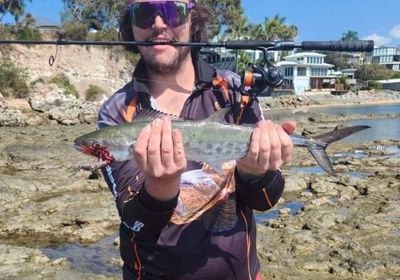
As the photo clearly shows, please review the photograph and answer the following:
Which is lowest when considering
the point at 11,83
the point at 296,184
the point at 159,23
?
the point at 296,184

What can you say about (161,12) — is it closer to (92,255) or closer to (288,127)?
(288,127)

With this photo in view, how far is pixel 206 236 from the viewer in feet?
10.00

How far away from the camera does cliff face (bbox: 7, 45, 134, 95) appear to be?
53.0 m

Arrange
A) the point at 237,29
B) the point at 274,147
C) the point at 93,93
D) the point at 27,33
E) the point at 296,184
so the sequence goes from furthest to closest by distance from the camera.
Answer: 1. the point at 237,29
2. the point at 93,93
3. the point at 27,33
4. the point at 296,184
5. the point at 274,147

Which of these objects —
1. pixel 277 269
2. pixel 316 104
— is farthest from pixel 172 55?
pixel 316 104

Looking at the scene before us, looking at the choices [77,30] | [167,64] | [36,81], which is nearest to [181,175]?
[167,64]

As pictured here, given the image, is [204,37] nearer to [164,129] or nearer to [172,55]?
[172,55]

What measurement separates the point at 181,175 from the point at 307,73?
4174 inches

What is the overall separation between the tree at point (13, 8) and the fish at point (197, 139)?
207 ft

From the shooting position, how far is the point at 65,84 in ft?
173

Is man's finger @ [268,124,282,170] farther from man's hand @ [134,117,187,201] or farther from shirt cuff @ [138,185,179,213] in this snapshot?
shirt cuff @ [138,185,179,213]

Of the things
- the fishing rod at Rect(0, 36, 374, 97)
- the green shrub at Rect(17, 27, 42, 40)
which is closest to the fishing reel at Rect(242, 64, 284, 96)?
the fishing rod at Rect(0, 36, 374, 97)

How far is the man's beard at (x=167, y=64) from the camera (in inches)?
131

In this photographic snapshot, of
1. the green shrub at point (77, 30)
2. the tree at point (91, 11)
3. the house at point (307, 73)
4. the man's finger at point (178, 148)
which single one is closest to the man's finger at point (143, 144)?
the man's finger at point (178, 148)
